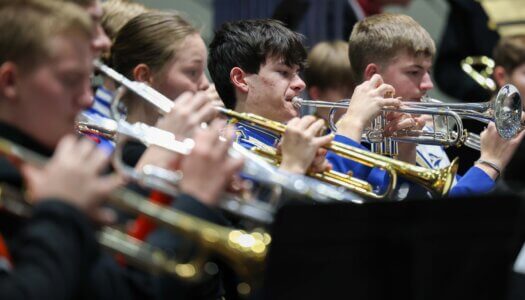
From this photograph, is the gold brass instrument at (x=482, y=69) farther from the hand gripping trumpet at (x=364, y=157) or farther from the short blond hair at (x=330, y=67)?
the hand gripping trumpet at (x=364, y=157)

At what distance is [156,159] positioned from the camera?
2.83m

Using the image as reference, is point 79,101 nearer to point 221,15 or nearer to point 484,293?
point 484,293

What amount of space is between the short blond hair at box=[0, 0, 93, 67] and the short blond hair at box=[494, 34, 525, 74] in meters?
3.80

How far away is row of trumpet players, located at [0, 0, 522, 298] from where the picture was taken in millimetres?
2250

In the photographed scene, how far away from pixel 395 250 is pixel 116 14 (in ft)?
7.64

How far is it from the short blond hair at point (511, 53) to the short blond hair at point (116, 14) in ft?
7.65

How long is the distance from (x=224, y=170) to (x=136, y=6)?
2226mm

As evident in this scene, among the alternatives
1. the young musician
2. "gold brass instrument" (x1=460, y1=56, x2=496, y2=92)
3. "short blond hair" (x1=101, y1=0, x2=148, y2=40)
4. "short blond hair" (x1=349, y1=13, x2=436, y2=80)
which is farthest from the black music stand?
"gold brass instrument" (x1=460, y1=56, x2=496, y2=92)

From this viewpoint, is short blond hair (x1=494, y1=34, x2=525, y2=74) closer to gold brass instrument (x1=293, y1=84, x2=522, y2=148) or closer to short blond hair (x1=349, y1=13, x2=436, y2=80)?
short blond hair (x1=349, y1=13, x2=436, y2=80)

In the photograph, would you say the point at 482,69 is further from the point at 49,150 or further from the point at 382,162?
the point at 49,150

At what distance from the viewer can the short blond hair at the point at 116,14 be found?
4.35 metres

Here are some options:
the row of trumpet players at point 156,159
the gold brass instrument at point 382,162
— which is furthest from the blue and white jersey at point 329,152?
the gold brass instrument at point 382,162

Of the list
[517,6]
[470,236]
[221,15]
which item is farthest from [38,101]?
[517,6]

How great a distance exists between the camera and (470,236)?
2.44m
